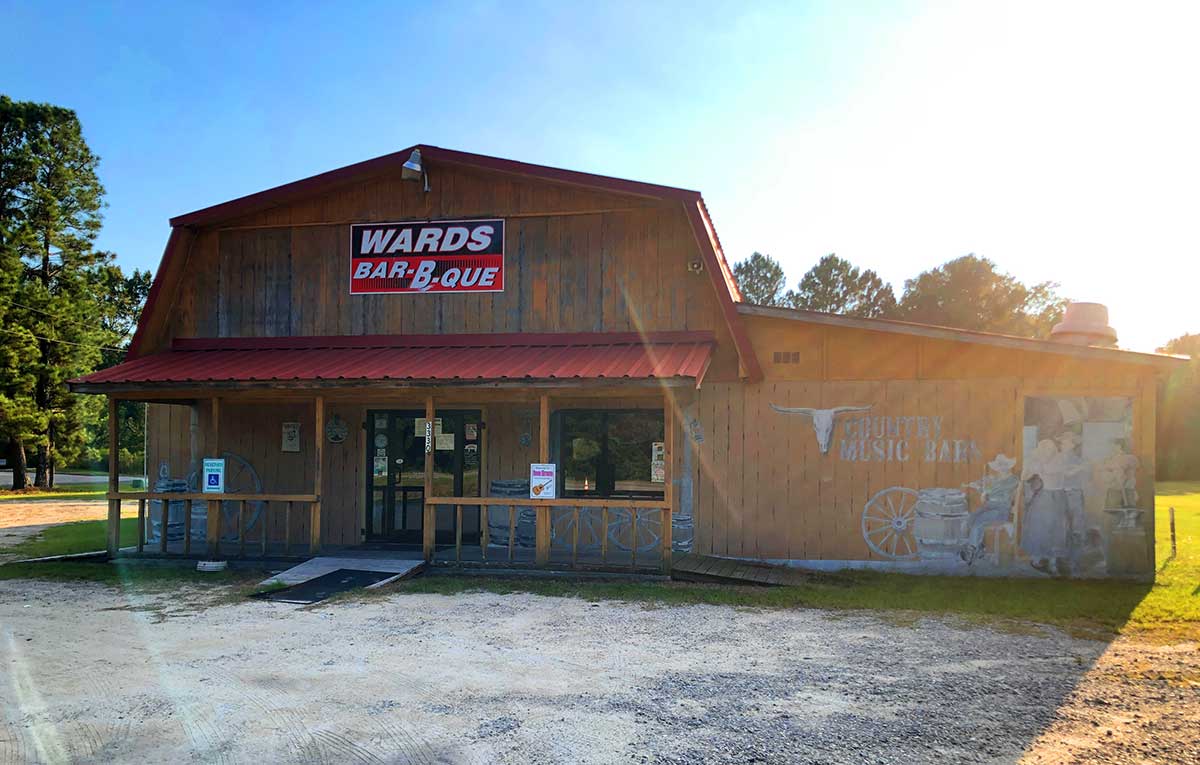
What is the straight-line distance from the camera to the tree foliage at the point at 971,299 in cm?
4659

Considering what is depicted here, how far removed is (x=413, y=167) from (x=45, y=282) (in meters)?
22.6

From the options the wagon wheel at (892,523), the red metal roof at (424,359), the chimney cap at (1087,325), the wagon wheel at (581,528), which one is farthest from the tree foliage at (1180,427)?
the red metal roof at (424,359)

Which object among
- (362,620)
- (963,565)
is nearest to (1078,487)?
(963,565)

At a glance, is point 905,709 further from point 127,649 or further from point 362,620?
point 127,649

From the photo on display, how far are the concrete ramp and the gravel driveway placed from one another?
163cm

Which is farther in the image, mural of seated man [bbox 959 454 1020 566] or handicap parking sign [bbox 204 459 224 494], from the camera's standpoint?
handicap parking sign [bbox 204 459 224 494]

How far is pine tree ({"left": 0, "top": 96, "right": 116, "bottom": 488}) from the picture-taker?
26359mm

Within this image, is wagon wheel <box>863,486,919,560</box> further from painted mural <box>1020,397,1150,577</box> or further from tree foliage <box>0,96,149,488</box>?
tree foliage <box>0,96,149,488</box>

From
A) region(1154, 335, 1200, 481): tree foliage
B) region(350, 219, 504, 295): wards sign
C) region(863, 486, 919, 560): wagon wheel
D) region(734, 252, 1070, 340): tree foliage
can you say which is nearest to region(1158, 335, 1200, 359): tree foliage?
region(734, 252, 1070, 340): tree foliage

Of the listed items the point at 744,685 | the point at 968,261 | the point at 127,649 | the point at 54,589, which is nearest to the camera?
the point at 744,685

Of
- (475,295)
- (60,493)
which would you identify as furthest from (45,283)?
(475,295)

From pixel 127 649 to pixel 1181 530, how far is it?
60.2 feet

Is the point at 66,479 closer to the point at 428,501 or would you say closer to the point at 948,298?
the point at 428,501

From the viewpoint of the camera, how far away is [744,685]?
6.05 meters
